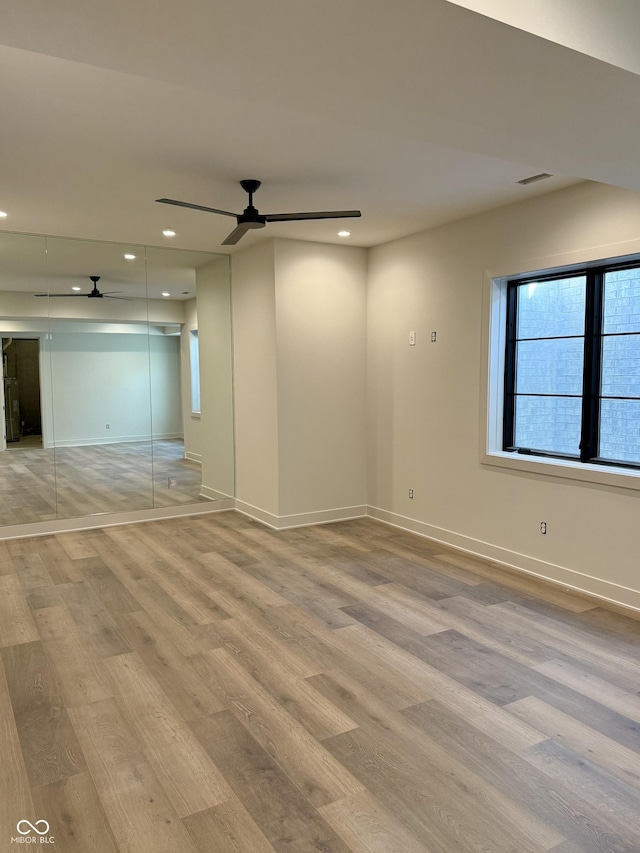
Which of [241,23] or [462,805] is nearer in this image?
[241,23]

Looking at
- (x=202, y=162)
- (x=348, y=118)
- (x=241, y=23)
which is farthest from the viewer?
(x=202, y=162)

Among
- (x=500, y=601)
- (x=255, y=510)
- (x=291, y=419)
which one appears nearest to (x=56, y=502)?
(x=255, y=510)

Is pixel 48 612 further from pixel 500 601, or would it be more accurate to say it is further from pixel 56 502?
pixel 500 601

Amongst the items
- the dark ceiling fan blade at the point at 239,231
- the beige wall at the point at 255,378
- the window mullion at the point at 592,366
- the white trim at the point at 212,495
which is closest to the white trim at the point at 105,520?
the white trim at the point at 212,495

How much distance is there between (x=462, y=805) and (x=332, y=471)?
3.93 m

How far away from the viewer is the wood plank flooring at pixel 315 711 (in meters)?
1.94

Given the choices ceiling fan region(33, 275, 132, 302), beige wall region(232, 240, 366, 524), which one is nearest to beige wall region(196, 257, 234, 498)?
beige wall region(232, 240, 366, 524)

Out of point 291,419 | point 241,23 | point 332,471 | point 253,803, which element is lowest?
point 253,803

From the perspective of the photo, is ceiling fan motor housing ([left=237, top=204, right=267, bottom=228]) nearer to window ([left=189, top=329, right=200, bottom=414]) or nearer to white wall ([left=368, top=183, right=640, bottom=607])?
white wall ([left=368, top=183, right=640, bottom=607])

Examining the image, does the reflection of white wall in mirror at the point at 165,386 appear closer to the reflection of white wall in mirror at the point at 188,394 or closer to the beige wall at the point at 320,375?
the reflection of white wall in mirror at the point at 188,394

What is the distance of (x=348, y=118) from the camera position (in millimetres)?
2186

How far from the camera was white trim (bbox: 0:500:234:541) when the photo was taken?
5.30 metres

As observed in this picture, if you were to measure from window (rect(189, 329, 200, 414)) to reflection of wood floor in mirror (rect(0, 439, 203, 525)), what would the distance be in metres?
0.43

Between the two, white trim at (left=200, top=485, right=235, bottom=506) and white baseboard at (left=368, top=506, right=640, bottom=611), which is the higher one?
white trim at (left=200, top=485, right=235, bottom=506)
